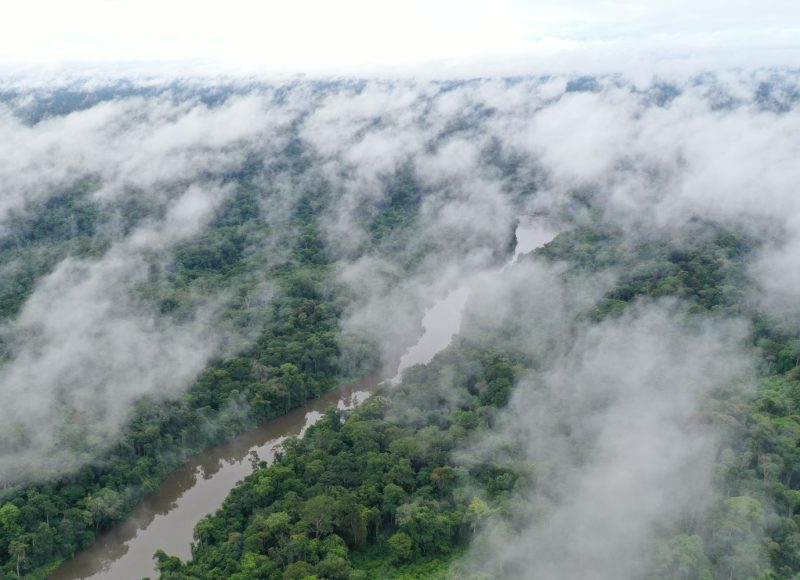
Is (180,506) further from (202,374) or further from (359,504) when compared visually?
(359,504)

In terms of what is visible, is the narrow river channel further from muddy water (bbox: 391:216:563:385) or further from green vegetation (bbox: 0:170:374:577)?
green vegetation (bbox: 0:170:374:577)

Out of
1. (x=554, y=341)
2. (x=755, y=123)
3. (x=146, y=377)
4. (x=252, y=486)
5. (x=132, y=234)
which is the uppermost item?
(x=132, y=234)

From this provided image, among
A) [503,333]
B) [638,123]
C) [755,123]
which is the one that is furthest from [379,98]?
[503,333]

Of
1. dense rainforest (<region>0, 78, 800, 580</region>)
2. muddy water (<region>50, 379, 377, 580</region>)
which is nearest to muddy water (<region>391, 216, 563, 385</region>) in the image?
dense rainforest (<region>0, 78, 800, 580</region>)

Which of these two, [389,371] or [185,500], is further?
[389,371]

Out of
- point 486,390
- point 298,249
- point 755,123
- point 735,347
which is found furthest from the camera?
point 755,123

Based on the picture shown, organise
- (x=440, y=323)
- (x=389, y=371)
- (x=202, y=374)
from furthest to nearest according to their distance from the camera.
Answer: (x=440, y=323), (x=389, y=371), (x=202, y=374)

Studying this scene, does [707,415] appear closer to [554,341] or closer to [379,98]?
[554,341]

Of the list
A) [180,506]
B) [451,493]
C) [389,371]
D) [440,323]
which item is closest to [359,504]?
[451,493]
